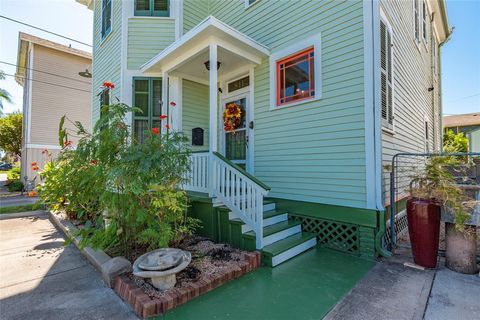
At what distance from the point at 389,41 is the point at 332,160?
2.36 metres

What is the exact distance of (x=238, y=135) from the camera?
549 cm

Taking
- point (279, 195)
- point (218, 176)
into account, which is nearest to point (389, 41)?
point (279, 195)

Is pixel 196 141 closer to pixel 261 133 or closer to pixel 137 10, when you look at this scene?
pixel 261 133

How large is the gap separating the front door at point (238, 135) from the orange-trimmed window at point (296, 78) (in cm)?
94

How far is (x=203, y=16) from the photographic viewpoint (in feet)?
20.9

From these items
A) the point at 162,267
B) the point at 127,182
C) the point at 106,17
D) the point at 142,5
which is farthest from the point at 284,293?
the point at 106,17

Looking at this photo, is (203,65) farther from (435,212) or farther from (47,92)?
(47,92)

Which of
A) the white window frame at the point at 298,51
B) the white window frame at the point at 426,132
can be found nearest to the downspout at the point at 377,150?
the white window frame at the point at 298,51

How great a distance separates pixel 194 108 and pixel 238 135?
1.29 m

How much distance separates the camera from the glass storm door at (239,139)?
5328mm

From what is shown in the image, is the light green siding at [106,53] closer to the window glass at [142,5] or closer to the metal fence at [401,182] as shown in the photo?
the window glass at [142,5]

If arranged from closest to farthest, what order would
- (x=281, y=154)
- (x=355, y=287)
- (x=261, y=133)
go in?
(x=355, y=287) < (x=281, y=154) < (x=261, y=133)

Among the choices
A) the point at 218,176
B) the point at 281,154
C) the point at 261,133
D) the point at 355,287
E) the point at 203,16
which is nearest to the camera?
the point at 355,287

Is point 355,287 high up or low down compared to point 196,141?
down
